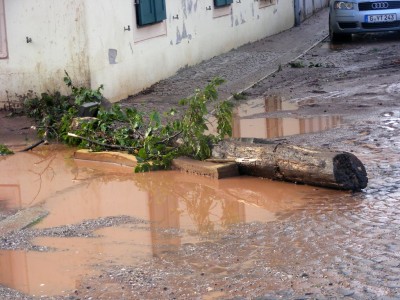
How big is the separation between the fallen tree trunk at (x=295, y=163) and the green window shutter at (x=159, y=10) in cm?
559

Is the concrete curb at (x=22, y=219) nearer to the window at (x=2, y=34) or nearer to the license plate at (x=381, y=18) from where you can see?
the window at (x=2, y=34)

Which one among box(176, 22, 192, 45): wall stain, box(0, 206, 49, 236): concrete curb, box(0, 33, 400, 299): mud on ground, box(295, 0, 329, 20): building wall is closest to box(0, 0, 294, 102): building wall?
box(176, 22, 192, 45): wall stain

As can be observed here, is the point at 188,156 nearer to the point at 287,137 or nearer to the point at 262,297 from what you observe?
the point at 287,137

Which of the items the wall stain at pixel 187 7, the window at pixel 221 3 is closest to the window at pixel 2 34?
the wall stain at pixel 187 7

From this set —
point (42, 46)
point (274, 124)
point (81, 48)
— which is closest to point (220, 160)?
point (274, 124)

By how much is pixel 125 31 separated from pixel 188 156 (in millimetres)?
4369

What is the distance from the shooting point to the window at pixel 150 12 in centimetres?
1332

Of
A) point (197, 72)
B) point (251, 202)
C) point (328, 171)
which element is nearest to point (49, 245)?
point (251, 202)

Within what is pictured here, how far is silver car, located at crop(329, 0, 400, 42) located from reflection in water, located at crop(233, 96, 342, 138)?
25.2ft

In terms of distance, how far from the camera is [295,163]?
797 cm

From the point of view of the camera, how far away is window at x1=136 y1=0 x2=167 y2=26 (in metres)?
13.3

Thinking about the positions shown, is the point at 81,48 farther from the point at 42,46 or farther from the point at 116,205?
the point at 116,205

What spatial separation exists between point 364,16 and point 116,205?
1275cm

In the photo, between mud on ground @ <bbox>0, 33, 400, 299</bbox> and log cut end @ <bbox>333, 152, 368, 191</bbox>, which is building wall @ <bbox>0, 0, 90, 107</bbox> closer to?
mud on ground @ <bbox>0, 33, 400, 299</bbox>
